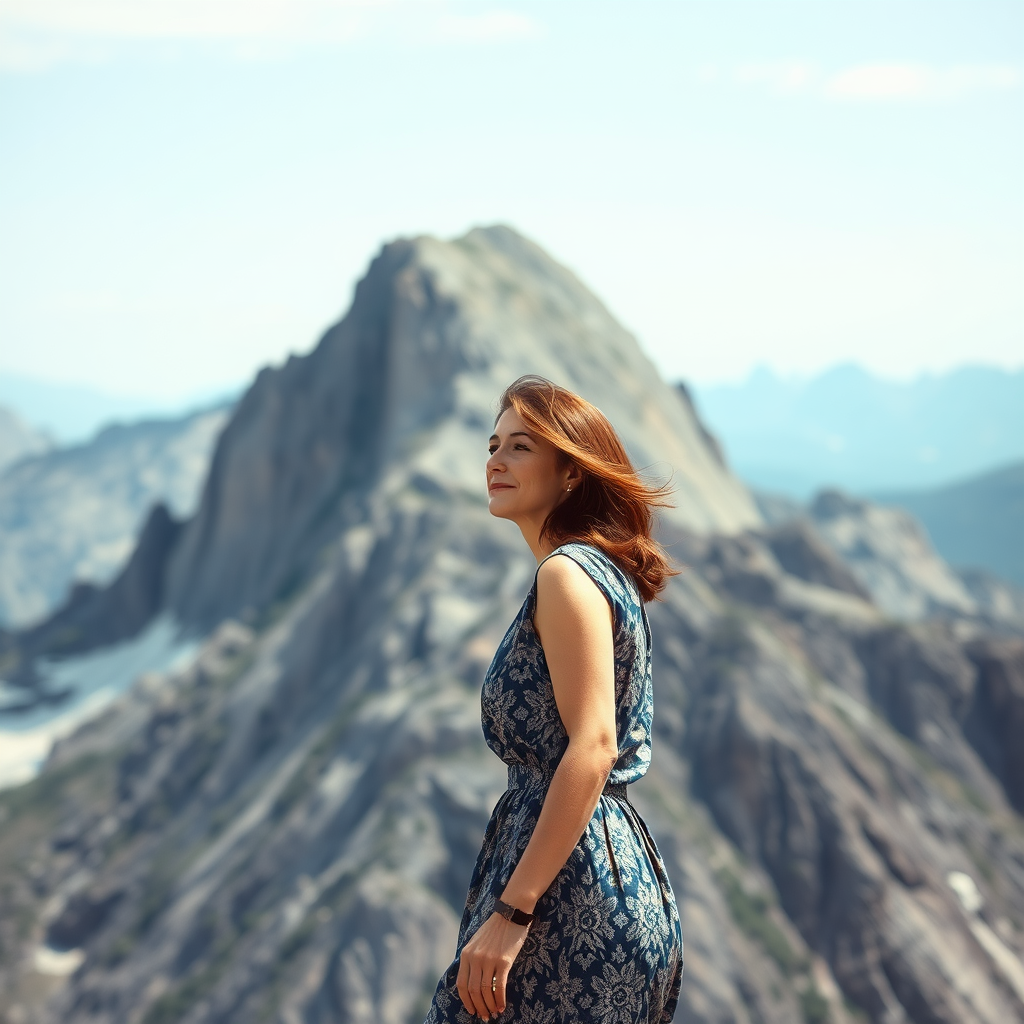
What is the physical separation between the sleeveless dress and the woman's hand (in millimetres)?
145

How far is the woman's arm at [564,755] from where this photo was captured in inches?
170

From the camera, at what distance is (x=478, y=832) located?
43.2 metres

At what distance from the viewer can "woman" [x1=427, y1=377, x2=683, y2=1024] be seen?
4398mm

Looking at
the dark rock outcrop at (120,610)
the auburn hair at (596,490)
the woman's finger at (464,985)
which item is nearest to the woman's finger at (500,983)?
the woman's finger at (464,985)

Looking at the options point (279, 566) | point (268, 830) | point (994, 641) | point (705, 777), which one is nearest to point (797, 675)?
point (705, 777)

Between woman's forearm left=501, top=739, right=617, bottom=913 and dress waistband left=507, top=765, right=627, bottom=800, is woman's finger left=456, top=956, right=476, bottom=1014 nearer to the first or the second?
woman's forearm left=501, top=739, right=617, bottom=913

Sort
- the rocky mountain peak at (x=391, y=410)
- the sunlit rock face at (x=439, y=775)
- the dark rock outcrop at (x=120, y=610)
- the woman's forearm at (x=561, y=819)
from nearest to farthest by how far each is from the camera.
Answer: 1. the woman's forearm at (x=561, y=819)
2. the sunlit rock face at (x=439, y=775)
3. the rocky mountain peak at (x=391, y=410)
4. the dark rock outcrop at (x=120, y=610)

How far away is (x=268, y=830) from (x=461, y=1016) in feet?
163

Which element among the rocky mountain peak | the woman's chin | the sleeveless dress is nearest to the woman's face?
the woman's chin

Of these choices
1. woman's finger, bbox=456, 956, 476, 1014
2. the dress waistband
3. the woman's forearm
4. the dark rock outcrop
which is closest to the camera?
the woman's forearm

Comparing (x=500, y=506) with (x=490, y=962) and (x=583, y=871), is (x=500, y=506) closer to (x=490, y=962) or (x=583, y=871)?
(x=583, y=871)

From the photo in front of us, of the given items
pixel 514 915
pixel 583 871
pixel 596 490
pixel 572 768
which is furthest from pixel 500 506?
pixel 514 915

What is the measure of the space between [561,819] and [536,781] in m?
0.45

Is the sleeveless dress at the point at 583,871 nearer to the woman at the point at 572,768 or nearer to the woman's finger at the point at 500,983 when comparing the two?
the woman at the point at 572,768
